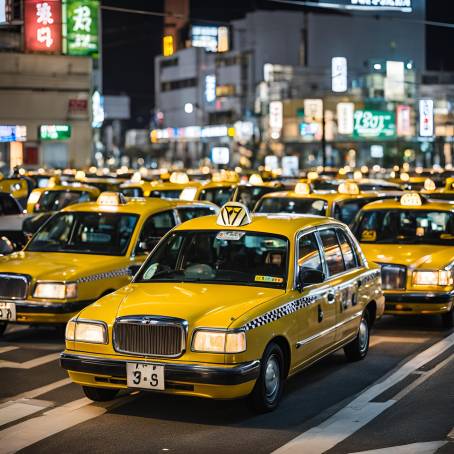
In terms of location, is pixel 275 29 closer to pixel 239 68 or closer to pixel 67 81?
pixel 239 68

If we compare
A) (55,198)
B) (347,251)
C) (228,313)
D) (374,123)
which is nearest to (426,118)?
(374,123)

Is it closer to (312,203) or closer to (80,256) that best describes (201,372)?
(80,256)

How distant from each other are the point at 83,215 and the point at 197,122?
99.7 metres

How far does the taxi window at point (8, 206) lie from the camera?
791 inches

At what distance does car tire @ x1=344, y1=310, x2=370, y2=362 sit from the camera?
35.9ft

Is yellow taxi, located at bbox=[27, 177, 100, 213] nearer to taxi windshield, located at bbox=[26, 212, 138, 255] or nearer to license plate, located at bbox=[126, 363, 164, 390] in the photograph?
taxi windshield, located at bbox=[26, 212, 138, 255]

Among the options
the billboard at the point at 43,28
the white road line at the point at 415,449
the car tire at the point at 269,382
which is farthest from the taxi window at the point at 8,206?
the billboard at the point at 43,28

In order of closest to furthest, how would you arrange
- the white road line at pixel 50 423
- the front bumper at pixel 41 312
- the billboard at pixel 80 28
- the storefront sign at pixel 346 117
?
1. the white road line at pixel 50 423
2. the front bumper at pixel 41 312
3. the billboard at pixel 80 28
4. the storefront sign at pixel 346 117

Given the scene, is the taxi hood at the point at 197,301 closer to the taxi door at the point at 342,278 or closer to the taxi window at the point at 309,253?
the taxi window at the point at 309,253

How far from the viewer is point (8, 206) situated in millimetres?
20172

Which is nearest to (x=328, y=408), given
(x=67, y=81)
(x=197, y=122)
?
(x=67, y=81)

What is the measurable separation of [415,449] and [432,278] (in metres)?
5.63

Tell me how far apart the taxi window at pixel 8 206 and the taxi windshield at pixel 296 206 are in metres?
5.12

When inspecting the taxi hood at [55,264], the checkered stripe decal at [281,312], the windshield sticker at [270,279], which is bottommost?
the checkered stripe decal at [281,312]
